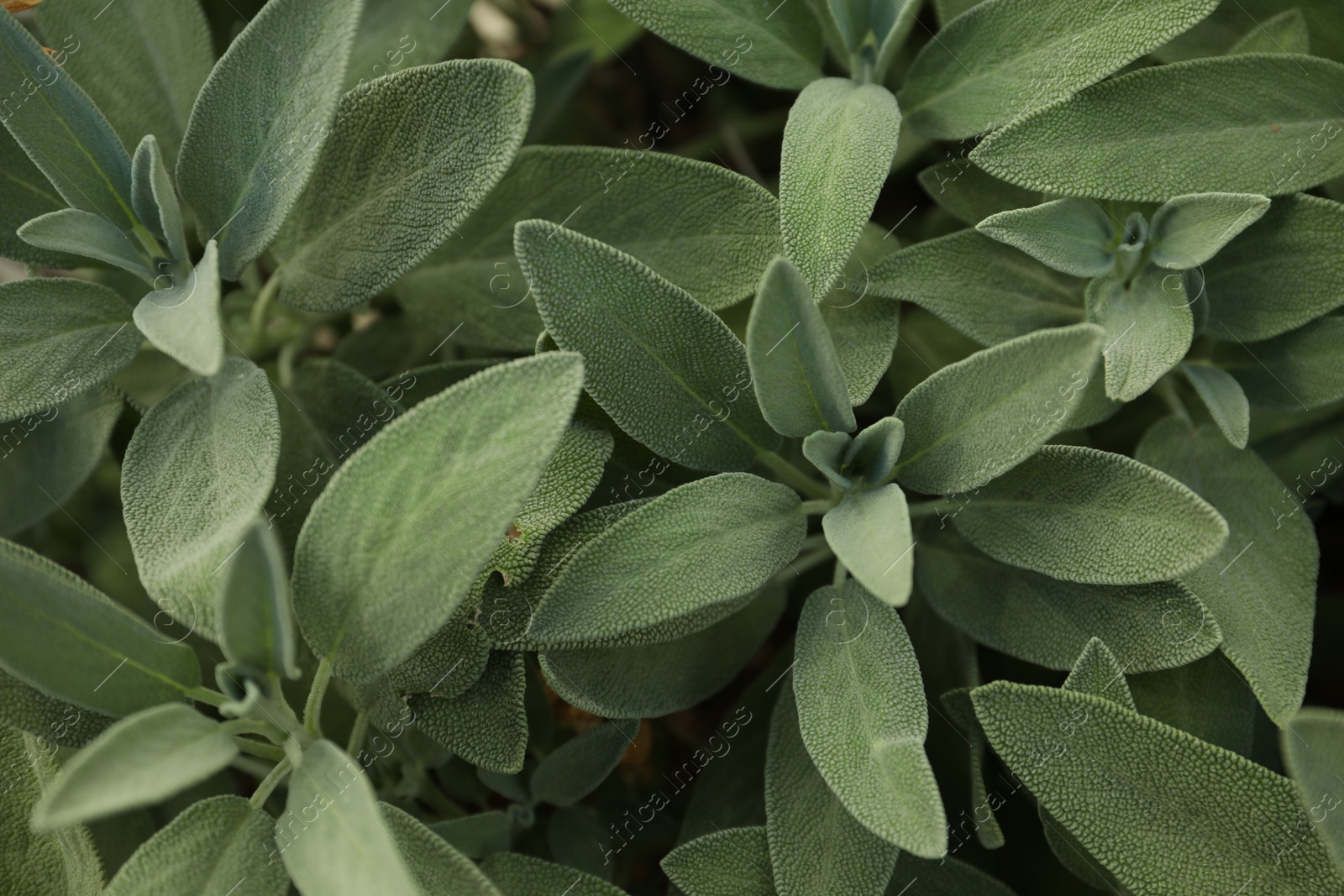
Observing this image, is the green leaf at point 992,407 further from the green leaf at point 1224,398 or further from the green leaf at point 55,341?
the green leaf at point 55,341

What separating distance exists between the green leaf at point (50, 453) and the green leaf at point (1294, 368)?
2.30 ft

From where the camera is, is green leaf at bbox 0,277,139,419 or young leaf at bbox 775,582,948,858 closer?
young leaf at bbox 775,582,948,858

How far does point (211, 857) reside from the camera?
21.0 inches

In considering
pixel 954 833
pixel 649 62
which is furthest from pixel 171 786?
pixel 649 62

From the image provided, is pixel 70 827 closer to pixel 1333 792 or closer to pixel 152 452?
pixel 152 452

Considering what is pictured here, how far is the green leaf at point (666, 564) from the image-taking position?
51cm

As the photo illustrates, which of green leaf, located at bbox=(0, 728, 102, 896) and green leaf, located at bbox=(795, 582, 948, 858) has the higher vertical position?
green leaf, located at bbox=(0, 728, 102, 896)

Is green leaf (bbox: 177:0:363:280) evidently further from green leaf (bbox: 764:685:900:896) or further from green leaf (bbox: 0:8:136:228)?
green leaf (bbox: 764:685:900:896)

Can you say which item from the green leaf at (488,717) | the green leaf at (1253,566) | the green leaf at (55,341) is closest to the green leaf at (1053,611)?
the green leaf at (1253,566)

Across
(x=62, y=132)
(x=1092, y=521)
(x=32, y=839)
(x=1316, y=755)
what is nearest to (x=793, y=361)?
(x=1092, y=521)

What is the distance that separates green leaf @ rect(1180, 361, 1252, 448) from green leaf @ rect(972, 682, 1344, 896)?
0.18m

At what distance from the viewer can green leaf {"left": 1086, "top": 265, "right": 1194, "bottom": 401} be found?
1.85 ft

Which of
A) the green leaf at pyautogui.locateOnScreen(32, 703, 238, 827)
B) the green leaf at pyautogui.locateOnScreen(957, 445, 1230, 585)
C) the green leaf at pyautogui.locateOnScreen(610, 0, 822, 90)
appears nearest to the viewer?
the green leaf at pyautogui.locateOnScreen(32, 703, 238, 827)

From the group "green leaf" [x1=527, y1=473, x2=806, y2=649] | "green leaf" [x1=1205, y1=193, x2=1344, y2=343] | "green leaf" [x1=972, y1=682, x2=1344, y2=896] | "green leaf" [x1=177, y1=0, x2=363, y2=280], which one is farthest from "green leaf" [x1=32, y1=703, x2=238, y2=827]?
"green leaf" [x1=1205, y1=193, x2=1344, y2=343]
